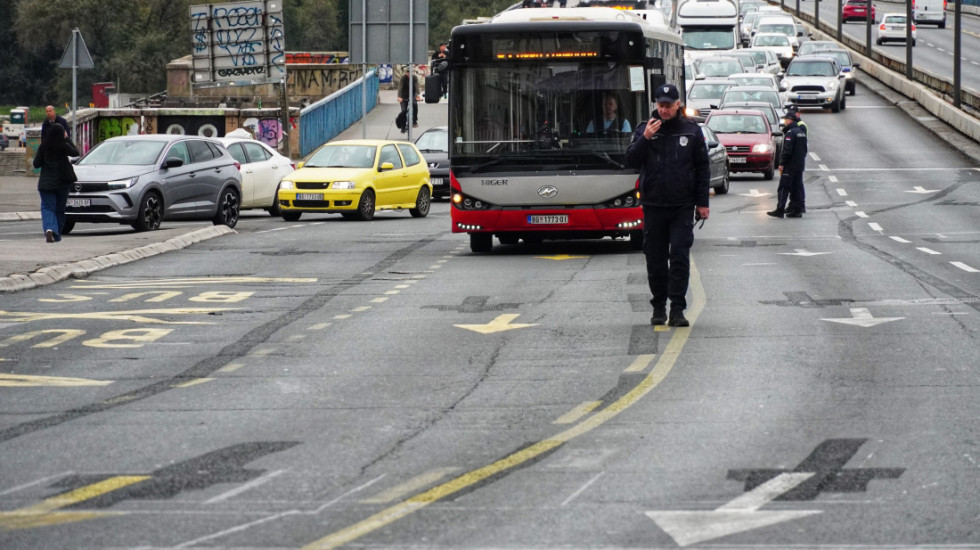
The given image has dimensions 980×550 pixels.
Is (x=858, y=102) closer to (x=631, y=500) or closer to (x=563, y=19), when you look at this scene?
(x=563, y=19)

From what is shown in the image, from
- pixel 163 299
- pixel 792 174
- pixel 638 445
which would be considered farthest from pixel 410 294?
pixel 792 174

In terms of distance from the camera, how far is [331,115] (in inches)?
2224

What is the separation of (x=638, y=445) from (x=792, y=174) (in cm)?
1935

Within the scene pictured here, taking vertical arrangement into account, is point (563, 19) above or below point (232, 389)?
above

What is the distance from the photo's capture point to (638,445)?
834 cm

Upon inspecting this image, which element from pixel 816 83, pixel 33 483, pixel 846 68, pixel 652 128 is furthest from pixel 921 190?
pixel 846 68

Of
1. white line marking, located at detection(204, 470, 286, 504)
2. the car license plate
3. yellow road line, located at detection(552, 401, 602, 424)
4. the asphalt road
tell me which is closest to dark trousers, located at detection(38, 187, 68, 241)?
the asphalt road

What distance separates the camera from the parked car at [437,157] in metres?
35.8

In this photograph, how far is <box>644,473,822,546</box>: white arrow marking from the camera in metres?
6.57

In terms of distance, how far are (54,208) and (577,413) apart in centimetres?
1472

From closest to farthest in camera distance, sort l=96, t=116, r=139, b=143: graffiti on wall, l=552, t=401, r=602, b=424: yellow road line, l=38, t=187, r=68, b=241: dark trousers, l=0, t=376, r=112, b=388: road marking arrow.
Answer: l=552, t=401, r=602, b=424: yellow road line → l=0, t=376, r=112, b=388: road marking arrow → l=38, t=187, r=68, b=241: dark trousers → l=96, t=116, r=139, b=143: graffiti on wall

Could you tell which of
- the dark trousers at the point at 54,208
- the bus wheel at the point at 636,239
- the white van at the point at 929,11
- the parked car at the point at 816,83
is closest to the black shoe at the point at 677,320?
the bus wheel at the point at 636,239

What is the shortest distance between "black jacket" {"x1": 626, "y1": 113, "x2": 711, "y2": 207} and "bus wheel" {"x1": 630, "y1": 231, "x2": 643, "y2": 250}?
7.71 meters

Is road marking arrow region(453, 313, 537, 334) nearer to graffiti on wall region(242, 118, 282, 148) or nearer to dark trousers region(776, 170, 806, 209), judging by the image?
dark trousers region(776, 170, 806, 209)
